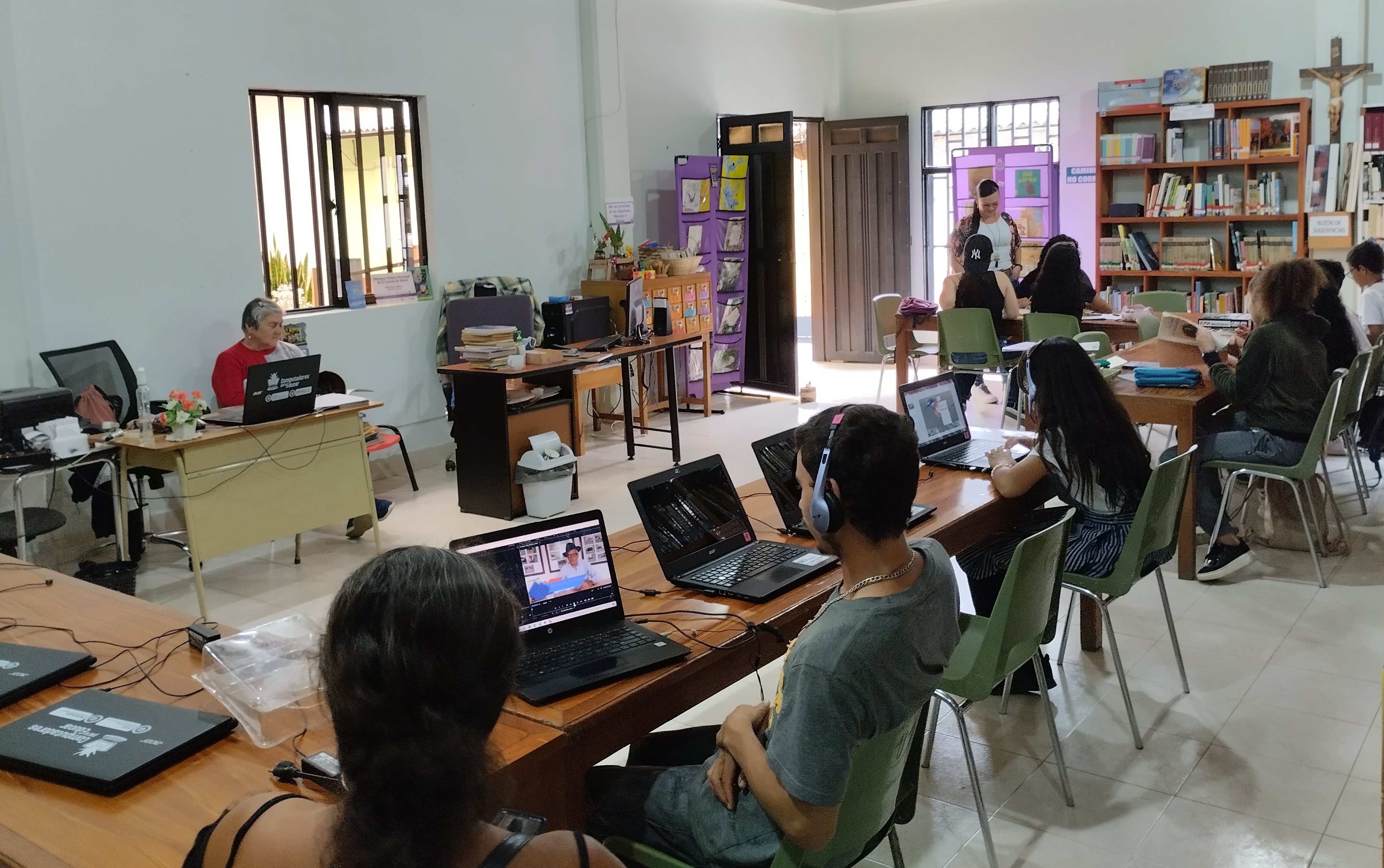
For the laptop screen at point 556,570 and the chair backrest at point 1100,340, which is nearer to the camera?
the laptop screen at point 556,570

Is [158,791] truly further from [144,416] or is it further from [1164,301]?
[1164,301]

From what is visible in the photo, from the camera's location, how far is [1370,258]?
6.19 meters

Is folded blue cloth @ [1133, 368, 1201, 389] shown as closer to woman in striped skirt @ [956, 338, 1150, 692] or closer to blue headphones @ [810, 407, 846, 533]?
woman in striped skirt @ [956, 338, 1150, 692]

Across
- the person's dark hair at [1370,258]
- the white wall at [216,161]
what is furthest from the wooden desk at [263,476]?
the person's dark hair at [1370,258]

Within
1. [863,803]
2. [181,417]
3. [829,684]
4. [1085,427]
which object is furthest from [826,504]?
[181,417]

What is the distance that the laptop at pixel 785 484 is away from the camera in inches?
121

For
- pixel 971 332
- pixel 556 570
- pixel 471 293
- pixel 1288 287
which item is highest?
pixel 471 293

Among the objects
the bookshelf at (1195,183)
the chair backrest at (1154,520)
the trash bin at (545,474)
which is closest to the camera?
the chair backrest at (1154,520)

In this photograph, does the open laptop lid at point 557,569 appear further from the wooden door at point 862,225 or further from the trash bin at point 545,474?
the wooden door at point 862,225

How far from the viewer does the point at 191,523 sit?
4570mm

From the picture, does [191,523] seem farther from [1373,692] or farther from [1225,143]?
[1225,143]

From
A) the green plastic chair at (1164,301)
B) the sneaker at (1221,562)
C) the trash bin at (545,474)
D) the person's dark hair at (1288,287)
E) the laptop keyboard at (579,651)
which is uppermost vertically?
the person's dark hair at (1288,287)

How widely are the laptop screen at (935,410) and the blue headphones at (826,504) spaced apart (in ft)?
5.98

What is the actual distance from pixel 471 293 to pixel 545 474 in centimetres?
199
